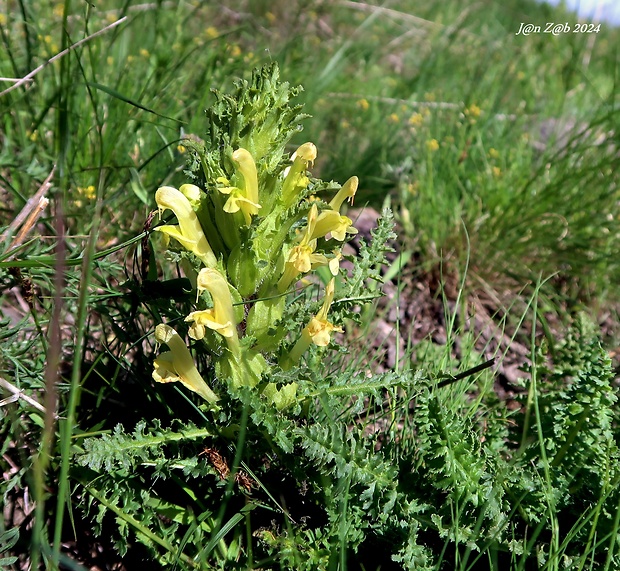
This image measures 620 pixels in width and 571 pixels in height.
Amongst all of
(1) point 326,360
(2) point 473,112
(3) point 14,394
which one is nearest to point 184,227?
(3) point 14,394

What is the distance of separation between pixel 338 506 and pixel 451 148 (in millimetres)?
2455

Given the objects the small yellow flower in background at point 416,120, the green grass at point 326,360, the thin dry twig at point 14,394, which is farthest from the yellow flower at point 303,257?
the small yellow flower in background at point 416,120

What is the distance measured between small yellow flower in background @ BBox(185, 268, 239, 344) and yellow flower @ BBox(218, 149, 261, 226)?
0.16 metres

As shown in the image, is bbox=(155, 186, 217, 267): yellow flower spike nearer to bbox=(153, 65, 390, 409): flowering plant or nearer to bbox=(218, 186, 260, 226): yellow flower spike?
bbox=(153, 65, 390, 409): flowering plant

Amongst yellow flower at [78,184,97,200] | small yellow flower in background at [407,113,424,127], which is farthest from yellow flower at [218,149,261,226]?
small yellow flower in background at [407,113,424,127]

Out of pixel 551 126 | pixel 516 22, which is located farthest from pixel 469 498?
pixel 516 22

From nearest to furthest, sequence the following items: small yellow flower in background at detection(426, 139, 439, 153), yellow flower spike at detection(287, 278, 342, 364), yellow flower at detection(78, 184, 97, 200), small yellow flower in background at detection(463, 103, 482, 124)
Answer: yellow flower spike at detection(287, 278, 342, 364) < yellow flower at detection(78, 184, 97, 200) < small yellow flower in background at detection(426, 139, 439, 153) < small yellow flower in background at detection(463, 103, 482, 124)

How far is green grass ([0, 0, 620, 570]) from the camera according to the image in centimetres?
142

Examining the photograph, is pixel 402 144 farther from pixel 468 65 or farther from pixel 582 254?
pixel 468 65

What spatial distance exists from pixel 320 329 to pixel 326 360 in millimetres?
613

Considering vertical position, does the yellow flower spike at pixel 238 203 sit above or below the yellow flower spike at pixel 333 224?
above

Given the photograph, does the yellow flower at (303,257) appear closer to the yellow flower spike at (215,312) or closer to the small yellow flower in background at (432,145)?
the yellow flower spike at (215,312)

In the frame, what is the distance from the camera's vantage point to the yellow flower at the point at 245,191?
1341mm

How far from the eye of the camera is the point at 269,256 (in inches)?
59.3
